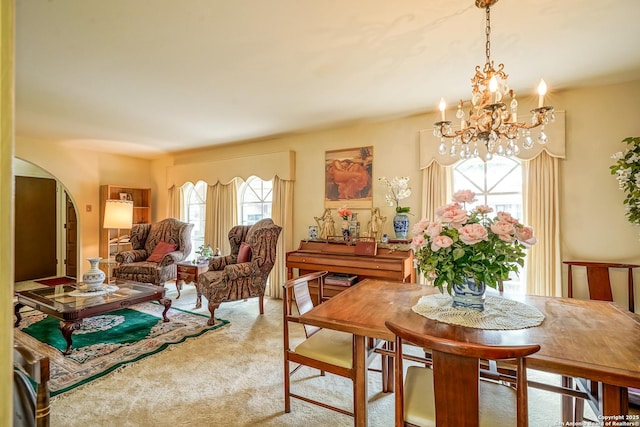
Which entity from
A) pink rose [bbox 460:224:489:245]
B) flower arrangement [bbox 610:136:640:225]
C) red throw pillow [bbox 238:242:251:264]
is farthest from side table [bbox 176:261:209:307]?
flower arrangement [bbox 610:136:640:225]

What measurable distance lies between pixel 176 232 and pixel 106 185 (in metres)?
1.87

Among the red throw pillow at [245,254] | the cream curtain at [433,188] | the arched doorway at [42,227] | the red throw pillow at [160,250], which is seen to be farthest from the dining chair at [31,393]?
the arched doorway at [42,227]

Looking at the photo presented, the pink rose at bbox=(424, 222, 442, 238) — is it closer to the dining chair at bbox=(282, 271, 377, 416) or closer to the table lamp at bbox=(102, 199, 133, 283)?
the dining chair at bbox=(282, 271, 377, 416)

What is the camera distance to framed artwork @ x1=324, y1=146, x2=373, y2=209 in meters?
3.97

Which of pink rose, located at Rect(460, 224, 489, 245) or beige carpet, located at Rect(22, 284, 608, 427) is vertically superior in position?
pink rose, located at Rect(460, 224, 489, 245)

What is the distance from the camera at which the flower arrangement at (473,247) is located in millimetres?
1432

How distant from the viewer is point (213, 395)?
2055 millimetres

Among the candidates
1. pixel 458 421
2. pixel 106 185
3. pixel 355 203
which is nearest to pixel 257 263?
pixel 355 203

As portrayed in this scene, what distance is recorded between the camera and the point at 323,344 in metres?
1.82

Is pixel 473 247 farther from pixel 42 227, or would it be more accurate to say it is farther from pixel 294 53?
pixel 42 227

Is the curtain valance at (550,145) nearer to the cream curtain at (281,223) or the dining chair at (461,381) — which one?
the cream curtain at (281,223)

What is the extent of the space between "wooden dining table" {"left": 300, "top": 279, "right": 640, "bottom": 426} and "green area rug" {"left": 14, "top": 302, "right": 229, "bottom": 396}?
201 centimetres

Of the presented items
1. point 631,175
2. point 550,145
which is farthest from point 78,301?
point 631,175

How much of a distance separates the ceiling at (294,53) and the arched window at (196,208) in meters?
2.22
